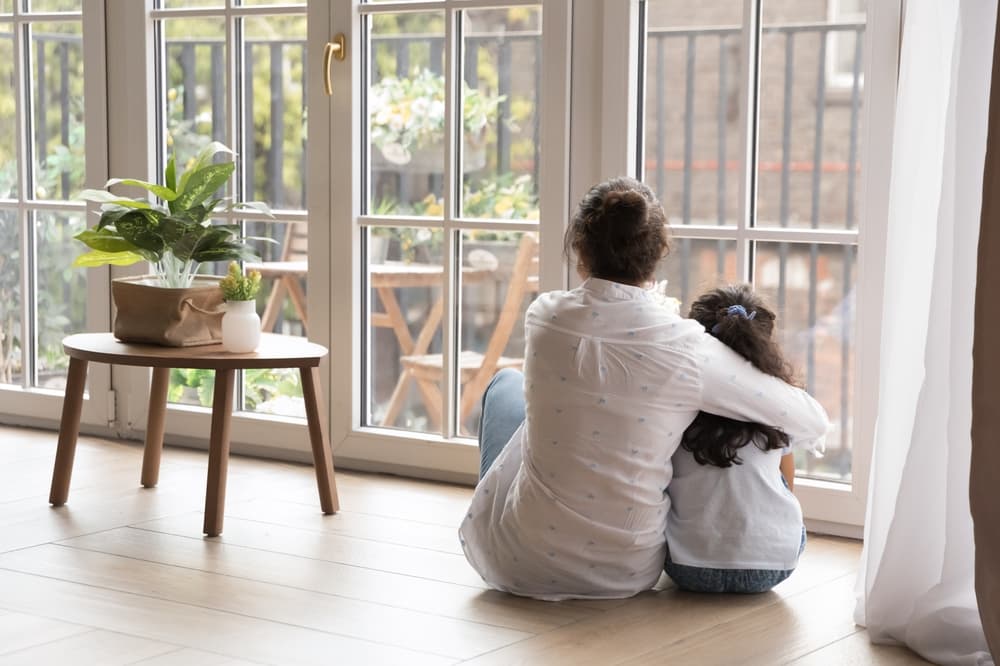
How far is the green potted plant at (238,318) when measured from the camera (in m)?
3.32

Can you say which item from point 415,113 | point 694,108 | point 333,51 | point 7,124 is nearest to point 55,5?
point 7,124

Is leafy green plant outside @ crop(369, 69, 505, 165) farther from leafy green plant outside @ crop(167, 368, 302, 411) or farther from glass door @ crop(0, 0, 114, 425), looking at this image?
glass door @ crop(0, 0, 114, 425)

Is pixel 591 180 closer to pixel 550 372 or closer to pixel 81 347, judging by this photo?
pixel 550 372

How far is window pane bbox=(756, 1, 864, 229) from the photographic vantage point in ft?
10.7

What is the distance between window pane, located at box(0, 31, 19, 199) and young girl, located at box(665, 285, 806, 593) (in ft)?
9.04

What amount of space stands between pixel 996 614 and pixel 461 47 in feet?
6.94

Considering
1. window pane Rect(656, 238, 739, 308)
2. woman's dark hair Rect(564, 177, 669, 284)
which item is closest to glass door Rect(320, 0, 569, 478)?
window pane Rect(656, 238, 739, 308)

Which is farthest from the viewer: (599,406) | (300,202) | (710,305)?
(300,202)

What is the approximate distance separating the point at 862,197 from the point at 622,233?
2.60 feet

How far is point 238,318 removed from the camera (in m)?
3.32

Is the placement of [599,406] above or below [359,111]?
below

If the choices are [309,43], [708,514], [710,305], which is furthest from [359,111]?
[708,514]

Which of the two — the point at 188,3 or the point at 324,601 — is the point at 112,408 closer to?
the point at 188,3

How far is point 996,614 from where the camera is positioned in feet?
7.41
